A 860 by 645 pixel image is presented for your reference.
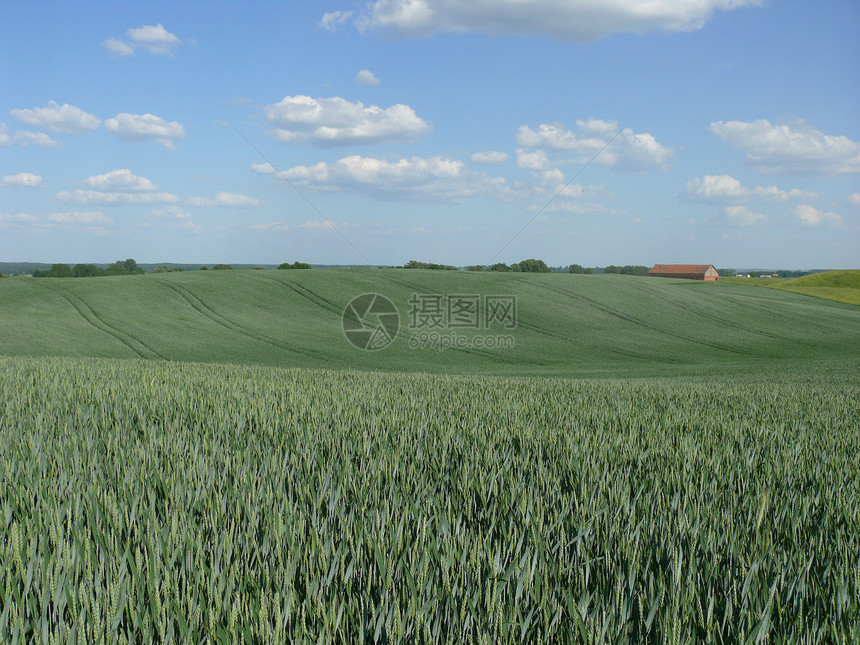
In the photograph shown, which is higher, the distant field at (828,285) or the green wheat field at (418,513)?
the distant field at (828,285)

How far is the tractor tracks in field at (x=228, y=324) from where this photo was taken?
2936cm

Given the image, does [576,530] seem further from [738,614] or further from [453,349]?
[453,349]

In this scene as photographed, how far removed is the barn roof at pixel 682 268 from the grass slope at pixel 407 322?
46.2m

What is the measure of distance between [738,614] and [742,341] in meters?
37.4

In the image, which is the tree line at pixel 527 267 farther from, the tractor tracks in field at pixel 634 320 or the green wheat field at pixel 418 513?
the green wheat field at pixel 418 513

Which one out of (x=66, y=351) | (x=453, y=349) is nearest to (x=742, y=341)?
(x=453, y=349)

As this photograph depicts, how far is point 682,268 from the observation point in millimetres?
100750

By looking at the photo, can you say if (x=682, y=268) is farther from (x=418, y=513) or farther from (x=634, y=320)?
(x=418, y=513)

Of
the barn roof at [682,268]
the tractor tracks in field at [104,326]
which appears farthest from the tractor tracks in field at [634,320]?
the barn roof at [682,268]

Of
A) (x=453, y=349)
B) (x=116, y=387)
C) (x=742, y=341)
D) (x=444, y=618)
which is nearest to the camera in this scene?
(x=444, y=618)

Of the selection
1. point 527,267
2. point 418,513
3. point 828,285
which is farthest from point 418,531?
point 828,285

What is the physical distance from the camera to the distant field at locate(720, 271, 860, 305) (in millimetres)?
62344

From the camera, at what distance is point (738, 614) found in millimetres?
2230

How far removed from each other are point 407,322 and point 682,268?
79093mm
